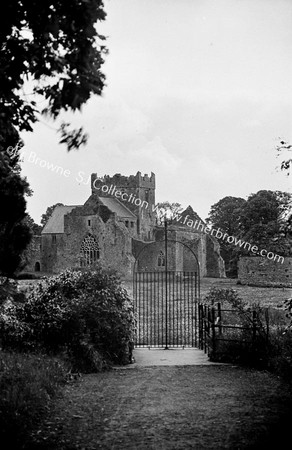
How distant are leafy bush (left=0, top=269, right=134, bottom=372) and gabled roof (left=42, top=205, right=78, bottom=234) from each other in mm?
46775

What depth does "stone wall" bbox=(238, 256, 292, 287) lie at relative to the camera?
44.5 metres

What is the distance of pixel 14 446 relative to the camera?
6957mm

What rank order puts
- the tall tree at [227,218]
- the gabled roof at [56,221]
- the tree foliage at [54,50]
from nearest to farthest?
the tree foliage at [54,50]
the tall tree at [227,218]
the gabled roof at [56,221]

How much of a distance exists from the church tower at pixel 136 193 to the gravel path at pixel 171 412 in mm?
53511

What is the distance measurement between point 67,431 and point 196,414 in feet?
6.14

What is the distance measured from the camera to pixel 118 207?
213 feet

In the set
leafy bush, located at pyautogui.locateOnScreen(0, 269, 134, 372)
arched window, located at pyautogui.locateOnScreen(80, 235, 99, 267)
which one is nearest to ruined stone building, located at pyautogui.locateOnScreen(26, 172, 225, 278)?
arched window, located at pyautogui.locateOnScreen(80, 235, 99, 267)

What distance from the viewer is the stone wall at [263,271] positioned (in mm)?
44531

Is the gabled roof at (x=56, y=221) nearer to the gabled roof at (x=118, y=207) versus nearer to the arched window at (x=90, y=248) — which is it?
the gabled roof at (x=118, y=207)

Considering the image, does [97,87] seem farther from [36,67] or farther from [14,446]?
[14,446]

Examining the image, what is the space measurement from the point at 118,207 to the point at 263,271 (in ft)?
77.0

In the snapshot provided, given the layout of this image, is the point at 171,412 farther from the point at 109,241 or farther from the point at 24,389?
the point at 109,241

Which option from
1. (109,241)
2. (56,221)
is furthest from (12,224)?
(56,221)

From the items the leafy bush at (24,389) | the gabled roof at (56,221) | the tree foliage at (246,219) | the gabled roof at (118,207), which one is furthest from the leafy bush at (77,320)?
the gabled roof at (118,207)
